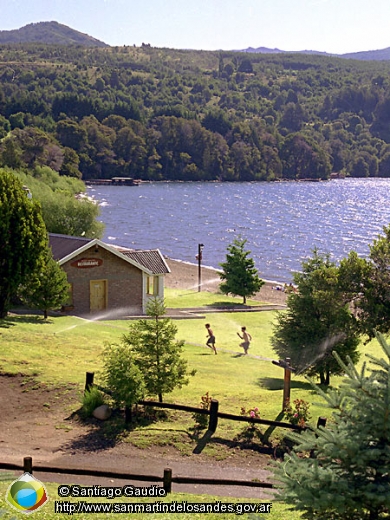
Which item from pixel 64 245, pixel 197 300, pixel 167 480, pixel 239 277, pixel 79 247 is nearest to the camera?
pixel 167 480

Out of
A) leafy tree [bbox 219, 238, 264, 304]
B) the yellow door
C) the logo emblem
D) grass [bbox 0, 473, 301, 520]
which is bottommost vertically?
leafy tree [bbox 219, 238, 264, 304]

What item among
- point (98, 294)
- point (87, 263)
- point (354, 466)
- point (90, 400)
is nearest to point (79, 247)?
point (87, 263)

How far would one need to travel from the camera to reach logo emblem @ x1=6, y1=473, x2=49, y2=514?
1159cm

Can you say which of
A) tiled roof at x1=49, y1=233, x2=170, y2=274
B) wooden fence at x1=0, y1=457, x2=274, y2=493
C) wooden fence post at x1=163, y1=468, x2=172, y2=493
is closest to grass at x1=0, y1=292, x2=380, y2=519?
wooden fence at x1=0, y1=457, x2=274, y2=493

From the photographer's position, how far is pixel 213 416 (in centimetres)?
1728

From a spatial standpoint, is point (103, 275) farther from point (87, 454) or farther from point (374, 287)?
point (87, 454)

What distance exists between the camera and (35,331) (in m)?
29.1

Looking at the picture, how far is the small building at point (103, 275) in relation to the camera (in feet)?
127

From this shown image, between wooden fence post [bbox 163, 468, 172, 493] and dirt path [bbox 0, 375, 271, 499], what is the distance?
0.84m

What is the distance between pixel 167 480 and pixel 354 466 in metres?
5.40

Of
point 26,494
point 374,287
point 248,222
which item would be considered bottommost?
point 248,222

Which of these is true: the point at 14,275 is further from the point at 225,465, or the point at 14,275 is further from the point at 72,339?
the point at 225,465

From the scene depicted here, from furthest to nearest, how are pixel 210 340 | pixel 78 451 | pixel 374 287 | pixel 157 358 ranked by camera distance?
pixel 210 340 → pixel 374 287 → pixel 157 358 → pixel 78 451

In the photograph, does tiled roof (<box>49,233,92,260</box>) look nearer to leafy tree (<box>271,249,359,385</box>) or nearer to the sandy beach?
leafy tree (<box>271,249,359,385</box>)
